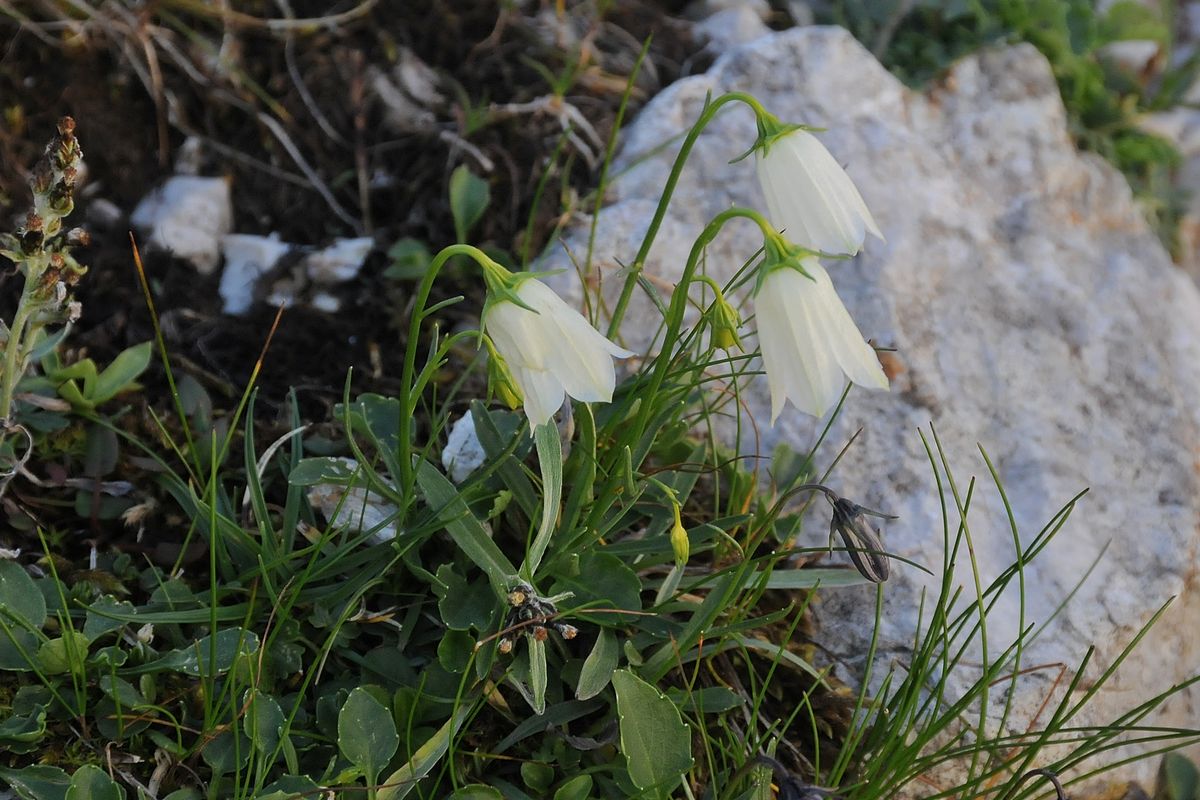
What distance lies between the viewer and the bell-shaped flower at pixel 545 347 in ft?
4.58

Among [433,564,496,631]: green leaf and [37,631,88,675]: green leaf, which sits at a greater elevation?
[433,564,496,631]: green leaf

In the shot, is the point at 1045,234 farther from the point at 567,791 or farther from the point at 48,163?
the point at 48,163

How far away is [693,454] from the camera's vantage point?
2123 millimetres

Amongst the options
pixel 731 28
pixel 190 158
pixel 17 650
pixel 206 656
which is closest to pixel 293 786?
pixel 206 656

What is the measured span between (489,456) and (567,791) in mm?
587

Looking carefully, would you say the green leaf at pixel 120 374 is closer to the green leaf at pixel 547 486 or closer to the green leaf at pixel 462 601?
the green leaf at pixel 462 601

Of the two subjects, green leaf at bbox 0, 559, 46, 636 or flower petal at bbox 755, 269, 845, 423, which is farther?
green leaf at bbox 0, 559, 46, 636

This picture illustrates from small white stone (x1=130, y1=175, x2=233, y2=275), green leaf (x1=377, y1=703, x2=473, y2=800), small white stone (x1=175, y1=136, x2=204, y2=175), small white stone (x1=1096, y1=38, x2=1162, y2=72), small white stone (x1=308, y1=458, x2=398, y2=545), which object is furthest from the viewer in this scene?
small white stone (x1=1096, y1=38, x2=1162, y2=72)

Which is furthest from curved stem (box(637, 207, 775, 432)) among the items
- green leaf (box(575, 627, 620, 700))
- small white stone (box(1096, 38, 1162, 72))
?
small white stone (box(1096, 38, 1162, 72))

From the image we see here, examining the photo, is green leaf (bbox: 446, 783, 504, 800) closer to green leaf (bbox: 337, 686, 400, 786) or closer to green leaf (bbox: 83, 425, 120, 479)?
green leaf (bbox: 337, 686, 400, 786)

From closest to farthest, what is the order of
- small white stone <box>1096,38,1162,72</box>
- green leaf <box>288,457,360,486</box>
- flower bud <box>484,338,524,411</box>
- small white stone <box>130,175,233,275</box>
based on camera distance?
flower bud <box>484,338,524,411</box> < green leaf <box>288,457,360,486</box> < small white stone <box>130,175,233,275</box> < small white stone <box>1096,38,1162,72</box>

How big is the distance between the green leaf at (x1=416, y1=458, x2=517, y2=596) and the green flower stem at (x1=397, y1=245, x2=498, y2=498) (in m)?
0.03

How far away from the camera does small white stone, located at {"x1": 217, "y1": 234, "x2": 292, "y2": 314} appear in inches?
100

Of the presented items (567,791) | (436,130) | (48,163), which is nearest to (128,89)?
(436,130)
